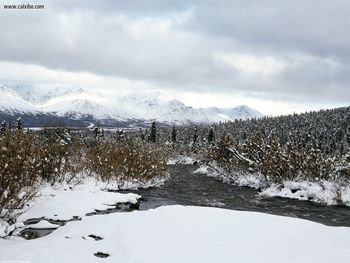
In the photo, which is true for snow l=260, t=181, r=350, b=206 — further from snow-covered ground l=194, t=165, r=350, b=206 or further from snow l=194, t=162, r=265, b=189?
snow l=194, t=162, r=265, b=189

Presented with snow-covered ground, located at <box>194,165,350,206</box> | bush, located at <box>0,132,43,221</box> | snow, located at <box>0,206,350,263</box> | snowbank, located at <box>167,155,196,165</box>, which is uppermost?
bush, located at <box>0,132,43,221</box>

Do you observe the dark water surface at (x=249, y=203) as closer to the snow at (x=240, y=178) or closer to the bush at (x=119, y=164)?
the bush at (x=119, y=164)

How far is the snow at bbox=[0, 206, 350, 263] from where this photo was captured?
993 cm

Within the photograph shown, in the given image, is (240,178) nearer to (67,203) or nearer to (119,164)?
(119,164)

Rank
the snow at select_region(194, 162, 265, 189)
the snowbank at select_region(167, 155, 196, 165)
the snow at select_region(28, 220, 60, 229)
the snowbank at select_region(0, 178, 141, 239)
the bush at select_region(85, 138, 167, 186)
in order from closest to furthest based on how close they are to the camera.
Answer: the snow at select_region(28, 220, 60, 229)
the snowbank at select_region(0, 178, 141, 239)
the bush at select_region(85, 138, 167, 186)
the snow at select_region(194, 162, 265, 189)
the snowbank at select_region(167, 155, 196, 165)

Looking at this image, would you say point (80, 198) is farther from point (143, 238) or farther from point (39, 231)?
point (143, 238)

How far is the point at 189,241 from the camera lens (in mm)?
11375

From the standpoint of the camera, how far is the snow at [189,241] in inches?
391

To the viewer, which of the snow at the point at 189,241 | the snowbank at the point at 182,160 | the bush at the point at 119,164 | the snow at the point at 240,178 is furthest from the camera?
the snowbank at the point at 182,160

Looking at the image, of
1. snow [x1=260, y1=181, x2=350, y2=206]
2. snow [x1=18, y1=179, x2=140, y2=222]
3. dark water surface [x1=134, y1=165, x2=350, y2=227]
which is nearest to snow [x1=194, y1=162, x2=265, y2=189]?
snow [x1=260, y1=181, x2=350, y2=206]

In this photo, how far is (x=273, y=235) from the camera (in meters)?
12.1

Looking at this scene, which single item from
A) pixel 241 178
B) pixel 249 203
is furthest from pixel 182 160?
pixel 249 203

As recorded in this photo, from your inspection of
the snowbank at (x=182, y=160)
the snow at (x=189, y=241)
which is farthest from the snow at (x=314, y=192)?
the snowbank at (x=182, y=160)

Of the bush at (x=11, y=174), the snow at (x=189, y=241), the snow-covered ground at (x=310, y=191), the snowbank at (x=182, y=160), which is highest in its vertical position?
the bush at (x=11, y=174)
